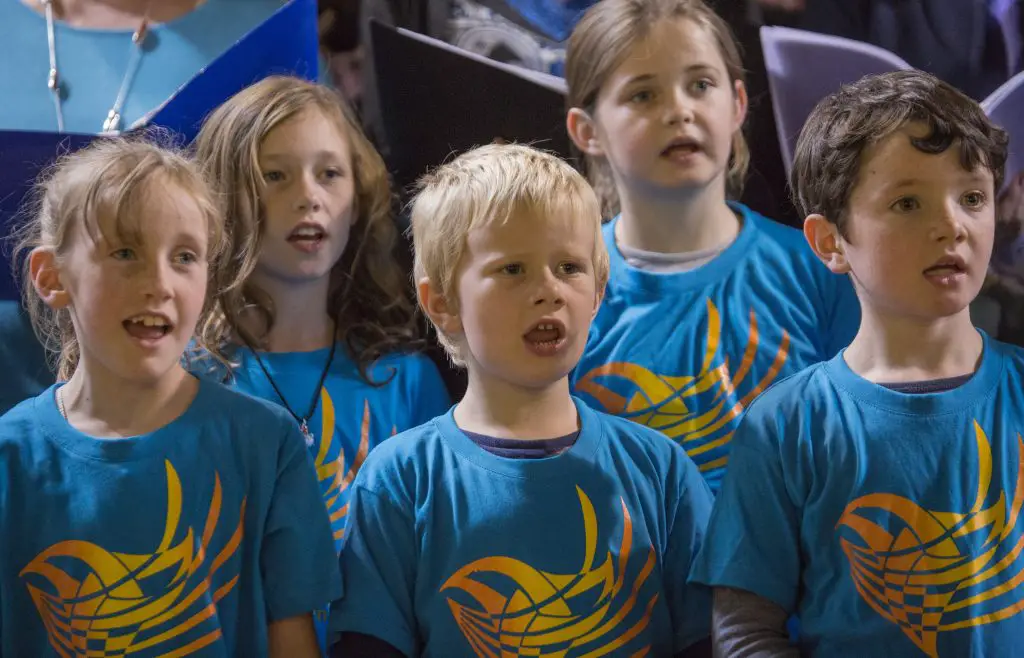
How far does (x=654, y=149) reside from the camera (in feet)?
6.14

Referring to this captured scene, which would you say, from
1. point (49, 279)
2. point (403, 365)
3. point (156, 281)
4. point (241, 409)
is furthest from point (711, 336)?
point (49, 279)

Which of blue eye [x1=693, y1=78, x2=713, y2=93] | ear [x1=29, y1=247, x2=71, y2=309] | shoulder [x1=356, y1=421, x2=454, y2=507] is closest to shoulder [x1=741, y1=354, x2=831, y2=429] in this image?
shoulder [x1=356, y1=421, x2=454, y2=507]

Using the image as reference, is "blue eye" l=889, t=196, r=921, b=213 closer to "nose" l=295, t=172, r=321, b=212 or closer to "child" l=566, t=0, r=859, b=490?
"child" l=566, t=0, r=859, b=490

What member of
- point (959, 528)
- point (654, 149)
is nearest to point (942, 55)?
point (654, 149)

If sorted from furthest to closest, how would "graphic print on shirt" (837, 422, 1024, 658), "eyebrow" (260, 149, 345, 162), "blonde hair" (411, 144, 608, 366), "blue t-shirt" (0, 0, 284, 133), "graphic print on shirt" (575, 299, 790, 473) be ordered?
"blue t-shirt" (0, 0, 284, 133), "eyebrow" (260, 149, 345, 162), "graphic print on shirt" (575, 299, 790, 473), "blonde hair" (411, 144, 608, 366), "graphic print on shirt" (837, 422, 1024, 658)

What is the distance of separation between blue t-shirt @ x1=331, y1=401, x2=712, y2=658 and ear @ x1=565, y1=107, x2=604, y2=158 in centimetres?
62

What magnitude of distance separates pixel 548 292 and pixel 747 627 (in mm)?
485

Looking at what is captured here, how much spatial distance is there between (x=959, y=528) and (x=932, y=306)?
28cm

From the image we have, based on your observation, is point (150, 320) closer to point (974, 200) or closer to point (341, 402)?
point (341, 402)

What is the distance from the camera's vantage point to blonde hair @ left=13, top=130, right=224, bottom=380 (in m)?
1.54

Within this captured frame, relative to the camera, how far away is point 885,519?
4.90 ft

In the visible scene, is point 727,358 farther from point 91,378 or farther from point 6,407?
point 6,407

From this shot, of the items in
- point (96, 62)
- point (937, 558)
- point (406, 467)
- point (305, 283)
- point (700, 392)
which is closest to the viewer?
point (937, 558)

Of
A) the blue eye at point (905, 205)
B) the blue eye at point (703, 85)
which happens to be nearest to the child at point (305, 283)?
the blue eye at point (703, 85)
